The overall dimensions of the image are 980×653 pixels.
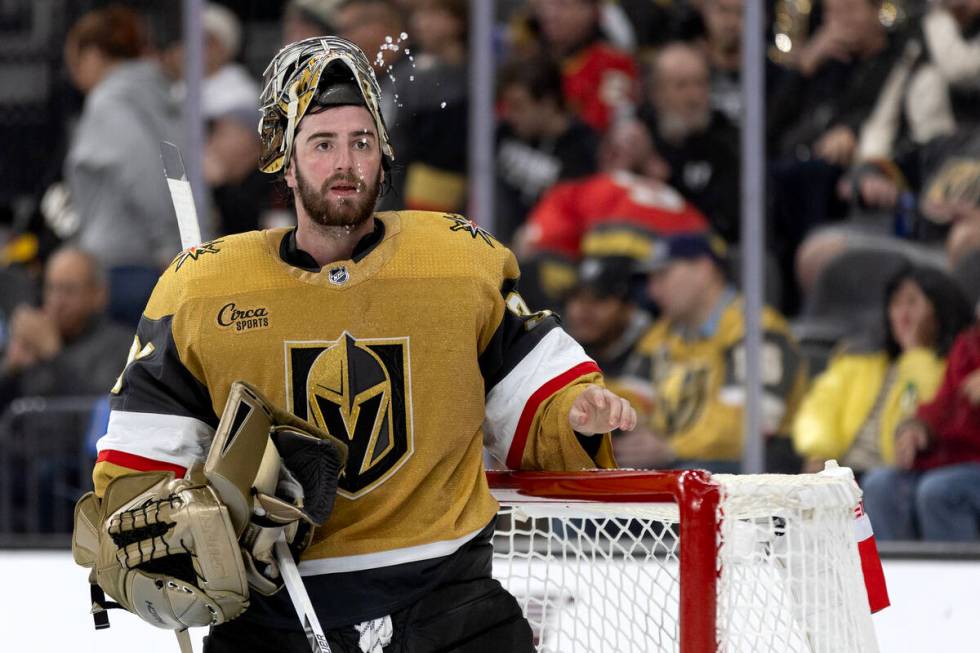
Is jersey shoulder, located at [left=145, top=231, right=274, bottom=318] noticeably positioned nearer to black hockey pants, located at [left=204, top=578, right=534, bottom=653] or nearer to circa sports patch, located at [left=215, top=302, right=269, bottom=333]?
circa sports patch, located at [left=215, top=302, right=269, bottom=333]

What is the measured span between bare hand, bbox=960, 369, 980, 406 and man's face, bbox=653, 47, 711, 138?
3.20ft

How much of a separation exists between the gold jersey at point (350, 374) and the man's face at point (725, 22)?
98.6 inches

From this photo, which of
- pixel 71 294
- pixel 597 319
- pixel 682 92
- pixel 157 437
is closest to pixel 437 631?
pixel 157 437

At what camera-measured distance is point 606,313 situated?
4.29 m

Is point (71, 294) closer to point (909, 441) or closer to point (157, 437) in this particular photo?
point (909, 441)

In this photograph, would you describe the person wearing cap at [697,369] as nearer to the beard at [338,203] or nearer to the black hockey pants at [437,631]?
the black hockey pants at [437,631]

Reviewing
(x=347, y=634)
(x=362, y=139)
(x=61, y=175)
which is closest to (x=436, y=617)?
(x=347, y=634)

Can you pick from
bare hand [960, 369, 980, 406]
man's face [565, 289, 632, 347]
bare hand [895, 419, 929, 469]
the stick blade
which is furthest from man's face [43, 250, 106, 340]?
the stick blade

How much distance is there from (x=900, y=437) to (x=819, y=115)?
89 centimetres

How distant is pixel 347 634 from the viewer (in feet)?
5.83

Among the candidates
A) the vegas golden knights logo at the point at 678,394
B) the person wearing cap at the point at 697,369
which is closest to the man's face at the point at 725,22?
the person wearing cap at the point at 697,369

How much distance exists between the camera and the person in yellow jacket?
155 inches

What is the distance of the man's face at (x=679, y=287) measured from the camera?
4246 mm

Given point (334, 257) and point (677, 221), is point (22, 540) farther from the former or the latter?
point (334, 257)
